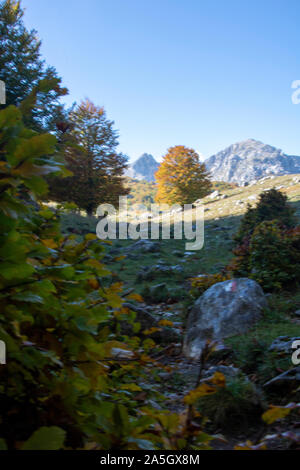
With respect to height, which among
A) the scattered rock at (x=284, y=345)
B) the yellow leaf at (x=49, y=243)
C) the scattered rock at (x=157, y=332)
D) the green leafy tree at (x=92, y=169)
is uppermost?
the green leafy tree at (x=92, y=169)

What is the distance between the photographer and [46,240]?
107 cm

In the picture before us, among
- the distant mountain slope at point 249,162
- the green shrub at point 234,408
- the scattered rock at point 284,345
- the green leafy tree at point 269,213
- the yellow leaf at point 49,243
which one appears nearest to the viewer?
the yellow leaf at point 49,243

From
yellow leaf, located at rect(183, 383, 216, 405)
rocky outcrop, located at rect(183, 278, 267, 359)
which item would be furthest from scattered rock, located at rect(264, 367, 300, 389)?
yellow leaf, located at rect(183, 383, 216, 405)

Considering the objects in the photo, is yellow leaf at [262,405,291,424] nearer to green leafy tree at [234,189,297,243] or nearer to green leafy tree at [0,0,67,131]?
green leafy tree at [0,0,67,131]

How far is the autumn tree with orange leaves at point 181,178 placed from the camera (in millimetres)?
27031

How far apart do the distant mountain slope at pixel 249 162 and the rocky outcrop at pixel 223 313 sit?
3643 inches

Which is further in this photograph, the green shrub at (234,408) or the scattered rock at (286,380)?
the scattered rock at (286,380)

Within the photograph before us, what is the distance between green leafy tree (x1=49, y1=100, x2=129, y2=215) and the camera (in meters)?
19.1

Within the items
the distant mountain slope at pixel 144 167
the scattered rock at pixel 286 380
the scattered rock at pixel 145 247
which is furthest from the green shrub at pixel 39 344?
the distant mountain slope at pixel 144 167

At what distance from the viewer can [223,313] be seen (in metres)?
4.18

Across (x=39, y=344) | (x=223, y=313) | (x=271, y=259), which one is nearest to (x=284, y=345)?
(x=223, y=313)

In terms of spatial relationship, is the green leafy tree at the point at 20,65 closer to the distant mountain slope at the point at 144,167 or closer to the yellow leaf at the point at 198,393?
the yellow leaf at the point at 198,393

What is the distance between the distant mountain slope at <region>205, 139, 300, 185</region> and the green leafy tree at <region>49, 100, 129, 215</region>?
76.9 metres

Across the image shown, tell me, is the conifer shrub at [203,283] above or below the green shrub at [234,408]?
above
